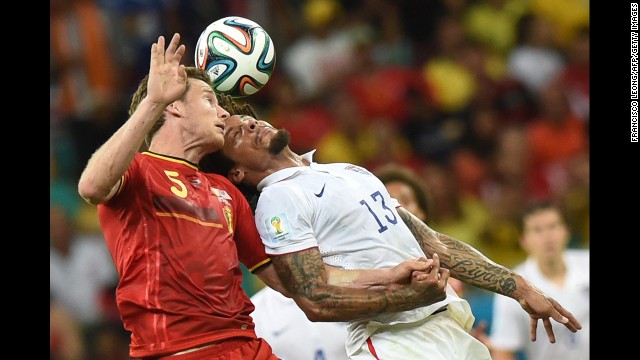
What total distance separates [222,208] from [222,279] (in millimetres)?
360

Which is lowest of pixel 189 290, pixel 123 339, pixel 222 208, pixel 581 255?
pixel 123 339

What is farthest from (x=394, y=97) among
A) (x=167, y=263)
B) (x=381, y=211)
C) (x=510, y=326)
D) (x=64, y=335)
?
(x=167, y=263)

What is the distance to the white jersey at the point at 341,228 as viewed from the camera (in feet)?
14.4

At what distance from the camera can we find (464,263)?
4.75 meters

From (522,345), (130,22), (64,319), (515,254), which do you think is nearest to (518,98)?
(515,254)

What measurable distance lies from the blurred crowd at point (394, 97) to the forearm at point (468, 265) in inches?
146

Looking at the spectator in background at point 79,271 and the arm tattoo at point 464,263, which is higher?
the arm tattoo at point 464,263

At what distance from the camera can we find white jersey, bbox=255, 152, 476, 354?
14.4ft

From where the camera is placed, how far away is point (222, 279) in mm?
4199

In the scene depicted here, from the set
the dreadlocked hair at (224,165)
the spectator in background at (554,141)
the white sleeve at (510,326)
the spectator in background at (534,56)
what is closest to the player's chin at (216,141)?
the dreadlocked hair at (224,165)

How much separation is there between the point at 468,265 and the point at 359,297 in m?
0.77

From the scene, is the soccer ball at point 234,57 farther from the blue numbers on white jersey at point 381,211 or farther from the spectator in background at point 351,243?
the blue numbers on white jersey at point 381,211

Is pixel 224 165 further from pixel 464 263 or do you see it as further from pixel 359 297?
pixel 464 263
